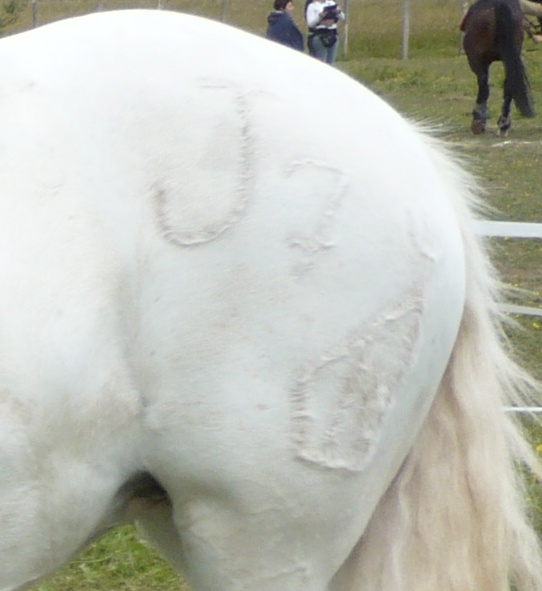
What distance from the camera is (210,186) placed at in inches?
59.0

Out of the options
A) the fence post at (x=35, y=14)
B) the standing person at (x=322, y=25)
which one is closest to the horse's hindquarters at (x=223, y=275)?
the standing person at (x=322, y=25)

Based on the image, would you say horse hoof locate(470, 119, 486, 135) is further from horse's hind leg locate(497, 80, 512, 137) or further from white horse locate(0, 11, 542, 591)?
white horse locate(0, 11, 542, 591)

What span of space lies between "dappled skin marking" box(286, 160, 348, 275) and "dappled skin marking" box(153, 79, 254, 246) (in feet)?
0.22

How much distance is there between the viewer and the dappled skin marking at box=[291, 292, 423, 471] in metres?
1.51

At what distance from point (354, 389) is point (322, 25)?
41.9ft

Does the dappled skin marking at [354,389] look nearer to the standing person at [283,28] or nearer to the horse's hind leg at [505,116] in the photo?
the horse's hind leg at [505,116]

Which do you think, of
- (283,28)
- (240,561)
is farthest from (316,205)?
(283,28)

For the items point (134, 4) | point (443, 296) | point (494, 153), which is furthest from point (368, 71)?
point (443, 296)

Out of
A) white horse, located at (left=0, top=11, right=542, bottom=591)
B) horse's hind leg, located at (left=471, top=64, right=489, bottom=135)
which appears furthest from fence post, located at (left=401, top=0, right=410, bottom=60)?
white horse, located at (left=0, top=11, right=542, bottom=591)

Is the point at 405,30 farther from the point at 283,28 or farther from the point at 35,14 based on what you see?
the point at 283,28

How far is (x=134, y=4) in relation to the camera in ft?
63.8

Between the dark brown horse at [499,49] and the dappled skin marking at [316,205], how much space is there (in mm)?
9618

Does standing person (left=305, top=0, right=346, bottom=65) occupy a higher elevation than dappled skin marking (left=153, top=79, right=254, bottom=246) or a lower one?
lower

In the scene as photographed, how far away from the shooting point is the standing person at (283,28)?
12375 mm
